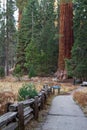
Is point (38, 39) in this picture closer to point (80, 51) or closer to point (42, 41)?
point (42, 41)

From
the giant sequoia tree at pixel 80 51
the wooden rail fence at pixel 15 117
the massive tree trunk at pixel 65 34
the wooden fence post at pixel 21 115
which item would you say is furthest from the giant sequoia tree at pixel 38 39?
the wooden fence post at pixel 21 115

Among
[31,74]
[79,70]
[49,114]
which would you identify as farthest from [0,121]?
[31,74]

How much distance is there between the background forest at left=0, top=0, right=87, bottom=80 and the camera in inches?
1262

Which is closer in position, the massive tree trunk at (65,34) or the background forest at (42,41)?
the background forest at (42,41)

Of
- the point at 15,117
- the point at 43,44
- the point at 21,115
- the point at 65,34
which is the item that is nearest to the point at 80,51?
the point at 65,34

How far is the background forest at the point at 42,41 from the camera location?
105 feet

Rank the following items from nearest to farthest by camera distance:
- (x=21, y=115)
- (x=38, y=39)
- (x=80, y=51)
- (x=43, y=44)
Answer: (x=21, y=115)
(x=80, y=51)
(x=43, y=44)
(x=38, y=39)

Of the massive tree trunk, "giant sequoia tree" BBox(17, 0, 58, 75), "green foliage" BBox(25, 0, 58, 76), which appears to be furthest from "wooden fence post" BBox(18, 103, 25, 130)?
"giant sequoia tree" BBox(17, 0, 58, 75)

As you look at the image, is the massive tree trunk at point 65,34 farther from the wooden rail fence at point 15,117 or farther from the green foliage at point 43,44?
the wooden rail fence at point 15,117

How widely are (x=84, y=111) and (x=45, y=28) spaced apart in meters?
34.9

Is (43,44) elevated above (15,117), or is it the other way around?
(43,44)

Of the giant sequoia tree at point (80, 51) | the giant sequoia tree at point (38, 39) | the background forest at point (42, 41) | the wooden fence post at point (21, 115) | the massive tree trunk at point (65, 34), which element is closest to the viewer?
the wooden fence post at point (21, 115)

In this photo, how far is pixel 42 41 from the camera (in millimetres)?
47531

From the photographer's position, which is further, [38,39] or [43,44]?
[38,39]
